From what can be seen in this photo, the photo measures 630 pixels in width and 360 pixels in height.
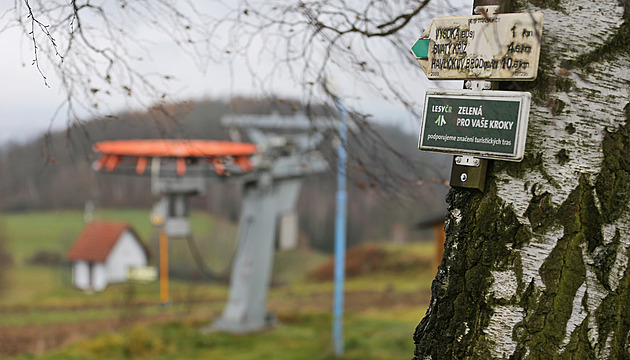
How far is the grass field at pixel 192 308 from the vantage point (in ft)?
26.9

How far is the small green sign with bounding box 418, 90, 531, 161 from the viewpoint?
1256 mm

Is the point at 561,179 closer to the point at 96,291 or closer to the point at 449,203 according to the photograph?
the point at 449,203

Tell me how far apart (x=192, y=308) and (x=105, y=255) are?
223 centimetres

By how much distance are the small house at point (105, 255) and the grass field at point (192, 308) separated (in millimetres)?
381

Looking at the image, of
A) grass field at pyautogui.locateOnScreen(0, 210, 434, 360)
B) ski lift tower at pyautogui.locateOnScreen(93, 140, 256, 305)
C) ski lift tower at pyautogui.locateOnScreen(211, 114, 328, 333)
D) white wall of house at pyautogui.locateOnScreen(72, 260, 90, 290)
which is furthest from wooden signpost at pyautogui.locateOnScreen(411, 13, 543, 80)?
white wall of house at pyautogui.locateOnScreen(72, 260, 90, 290)

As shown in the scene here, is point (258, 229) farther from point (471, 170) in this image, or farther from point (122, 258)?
point (471, 170)

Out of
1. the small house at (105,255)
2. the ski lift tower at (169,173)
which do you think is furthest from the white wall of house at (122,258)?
the ski lift tower at (169,173)

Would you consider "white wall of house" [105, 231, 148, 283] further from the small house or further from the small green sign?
the small green sign

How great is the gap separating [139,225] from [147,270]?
7.58 metres

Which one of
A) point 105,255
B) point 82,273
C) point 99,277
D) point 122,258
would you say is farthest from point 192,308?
point 82,273

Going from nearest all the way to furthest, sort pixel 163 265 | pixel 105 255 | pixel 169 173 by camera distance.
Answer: pixel 169 173
pixel 105 255
pixel 163 265

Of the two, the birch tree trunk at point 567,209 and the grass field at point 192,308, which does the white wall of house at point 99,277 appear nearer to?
the grass field at point 192,308

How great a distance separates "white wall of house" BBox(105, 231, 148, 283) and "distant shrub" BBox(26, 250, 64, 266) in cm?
332

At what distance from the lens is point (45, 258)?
15820mm
